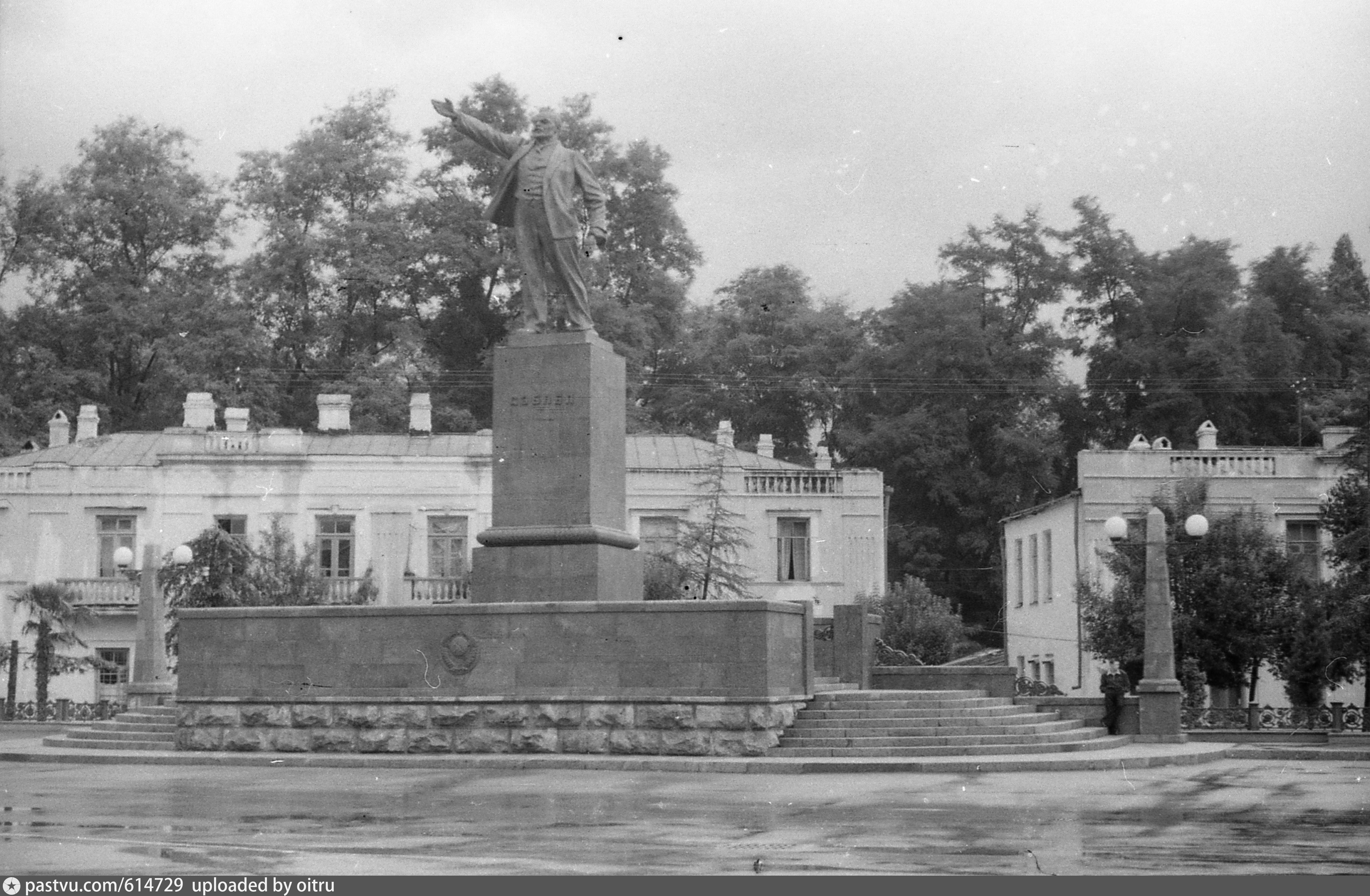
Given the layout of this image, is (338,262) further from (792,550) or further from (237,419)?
(792,550)

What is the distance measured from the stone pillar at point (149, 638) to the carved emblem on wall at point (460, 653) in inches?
408

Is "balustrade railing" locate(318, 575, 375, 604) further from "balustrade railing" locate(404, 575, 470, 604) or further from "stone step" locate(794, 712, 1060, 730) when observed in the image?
"stone step" locate(794, 712, 1060, 730)

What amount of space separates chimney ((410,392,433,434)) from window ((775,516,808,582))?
9751 millimetres

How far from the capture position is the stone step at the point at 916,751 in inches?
901

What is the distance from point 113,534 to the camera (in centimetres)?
4819

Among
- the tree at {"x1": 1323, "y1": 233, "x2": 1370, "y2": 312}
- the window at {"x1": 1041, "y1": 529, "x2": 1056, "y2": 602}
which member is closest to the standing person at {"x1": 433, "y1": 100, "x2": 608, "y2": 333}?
the window at {"x1": 1041, "y1": 529, "x2": 1056, "y2": 602}

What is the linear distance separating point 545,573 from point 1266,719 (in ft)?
42.1

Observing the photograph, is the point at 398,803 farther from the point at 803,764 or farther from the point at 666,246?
the point at 666,246

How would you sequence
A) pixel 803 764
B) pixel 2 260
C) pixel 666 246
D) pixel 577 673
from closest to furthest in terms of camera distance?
1. pixel 803 764
2. pixel 577 673
3. pixel 2 260
4. pixel 666 246

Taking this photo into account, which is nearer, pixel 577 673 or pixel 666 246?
pixel 577 673

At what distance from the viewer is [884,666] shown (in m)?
31.5

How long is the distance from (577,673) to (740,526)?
24.5m

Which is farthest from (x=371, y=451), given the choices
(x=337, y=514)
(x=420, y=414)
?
(x=420, y=414)
